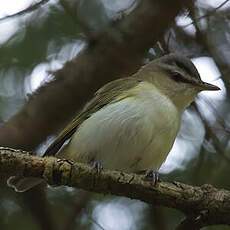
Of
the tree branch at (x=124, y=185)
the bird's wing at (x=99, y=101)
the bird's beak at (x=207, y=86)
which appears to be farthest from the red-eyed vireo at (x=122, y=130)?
the tree branch at (x=124, y=185)

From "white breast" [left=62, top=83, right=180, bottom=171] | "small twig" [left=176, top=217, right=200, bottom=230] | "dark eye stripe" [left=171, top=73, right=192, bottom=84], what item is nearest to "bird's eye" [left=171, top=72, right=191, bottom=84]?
"dark eye stripe" [left=171, top=73, right=192, bottom=84]

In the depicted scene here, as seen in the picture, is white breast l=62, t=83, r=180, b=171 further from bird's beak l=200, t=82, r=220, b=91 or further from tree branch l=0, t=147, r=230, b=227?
tree branch l=0, t=147, r=230, b=227

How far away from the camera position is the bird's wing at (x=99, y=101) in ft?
12.7

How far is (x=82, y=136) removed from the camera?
149 inches

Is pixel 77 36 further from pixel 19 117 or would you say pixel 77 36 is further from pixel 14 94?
pixel 19 117

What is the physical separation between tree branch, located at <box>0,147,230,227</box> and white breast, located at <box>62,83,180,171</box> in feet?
2.80

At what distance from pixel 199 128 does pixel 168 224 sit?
3.00 feet

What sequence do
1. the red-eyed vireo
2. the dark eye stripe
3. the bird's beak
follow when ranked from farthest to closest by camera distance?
the dark eye stripe < the bird's beak < the red-eyed vireo

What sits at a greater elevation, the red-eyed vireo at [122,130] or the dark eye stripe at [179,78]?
the red-eyed vireo at [122,130]

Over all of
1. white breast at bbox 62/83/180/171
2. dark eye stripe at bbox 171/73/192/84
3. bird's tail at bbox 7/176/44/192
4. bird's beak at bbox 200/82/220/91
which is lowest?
bird's beak at bbox 200/82/220/91

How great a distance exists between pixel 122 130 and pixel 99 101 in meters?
0.40

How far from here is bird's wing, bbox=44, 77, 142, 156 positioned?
152 inches

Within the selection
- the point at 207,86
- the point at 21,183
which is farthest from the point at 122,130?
the point at 207,86

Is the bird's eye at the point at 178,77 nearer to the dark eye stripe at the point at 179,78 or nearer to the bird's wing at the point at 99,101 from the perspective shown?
the dark eye stripe at the point at 179,78
